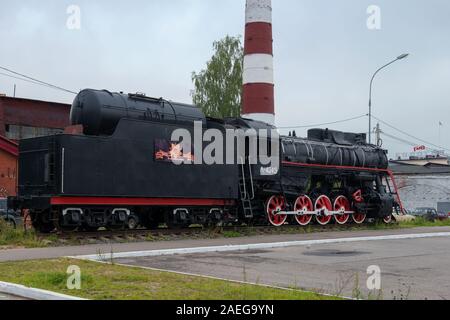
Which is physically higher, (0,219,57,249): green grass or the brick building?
the brick building

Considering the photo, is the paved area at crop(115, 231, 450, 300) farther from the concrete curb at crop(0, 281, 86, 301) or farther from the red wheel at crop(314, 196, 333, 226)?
the red wheel at crop(314, 196, 333, 226)

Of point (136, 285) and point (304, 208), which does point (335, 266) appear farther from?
point (304, 208)

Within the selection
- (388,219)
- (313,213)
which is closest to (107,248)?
(313,213)

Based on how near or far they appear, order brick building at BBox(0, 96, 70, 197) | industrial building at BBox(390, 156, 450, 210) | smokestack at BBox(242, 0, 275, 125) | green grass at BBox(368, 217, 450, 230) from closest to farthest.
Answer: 1. green grass at BBox(368, 217, 450, 230)
2. smokestack at BBox(242, 0, 275, 125)
3. brick building at BBox(0, 96, 70, 197)
4. industrial building at BBox(390, 156, 450, 210)

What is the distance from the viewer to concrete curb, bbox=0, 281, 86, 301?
732 centimetres

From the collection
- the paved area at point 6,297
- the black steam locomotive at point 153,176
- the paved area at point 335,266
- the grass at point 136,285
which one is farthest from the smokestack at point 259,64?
the paved area at point 6,297

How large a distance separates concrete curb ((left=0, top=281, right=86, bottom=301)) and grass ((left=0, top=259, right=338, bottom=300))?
0.24 meters

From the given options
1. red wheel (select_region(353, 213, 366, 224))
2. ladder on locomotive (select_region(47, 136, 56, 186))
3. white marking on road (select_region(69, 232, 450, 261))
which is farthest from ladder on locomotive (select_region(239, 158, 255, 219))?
ladder on locomotive (select_region(47, 136, 56, 186))

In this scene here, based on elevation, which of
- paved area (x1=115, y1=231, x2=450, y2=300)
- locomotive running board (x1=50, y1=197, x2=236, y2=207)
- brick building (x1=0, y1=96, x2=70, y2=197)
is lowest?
paved area (x1=115, y1=231, x2=450, y2=300)

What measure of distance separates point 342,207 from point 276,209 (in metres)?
3.67

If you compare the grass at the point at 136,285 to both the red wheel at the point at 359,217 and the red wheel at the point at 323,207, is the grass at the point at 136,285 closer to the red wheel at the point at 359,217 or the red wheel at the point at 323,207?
the red wheel at the point at 323,207

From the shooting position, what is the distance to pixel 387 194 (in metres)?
24.4

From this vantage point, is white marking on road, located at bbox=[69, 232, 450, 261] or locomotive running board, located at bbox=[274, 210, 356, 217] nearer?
white marking on road, located at bbox=[69, 232, 450, 261]
